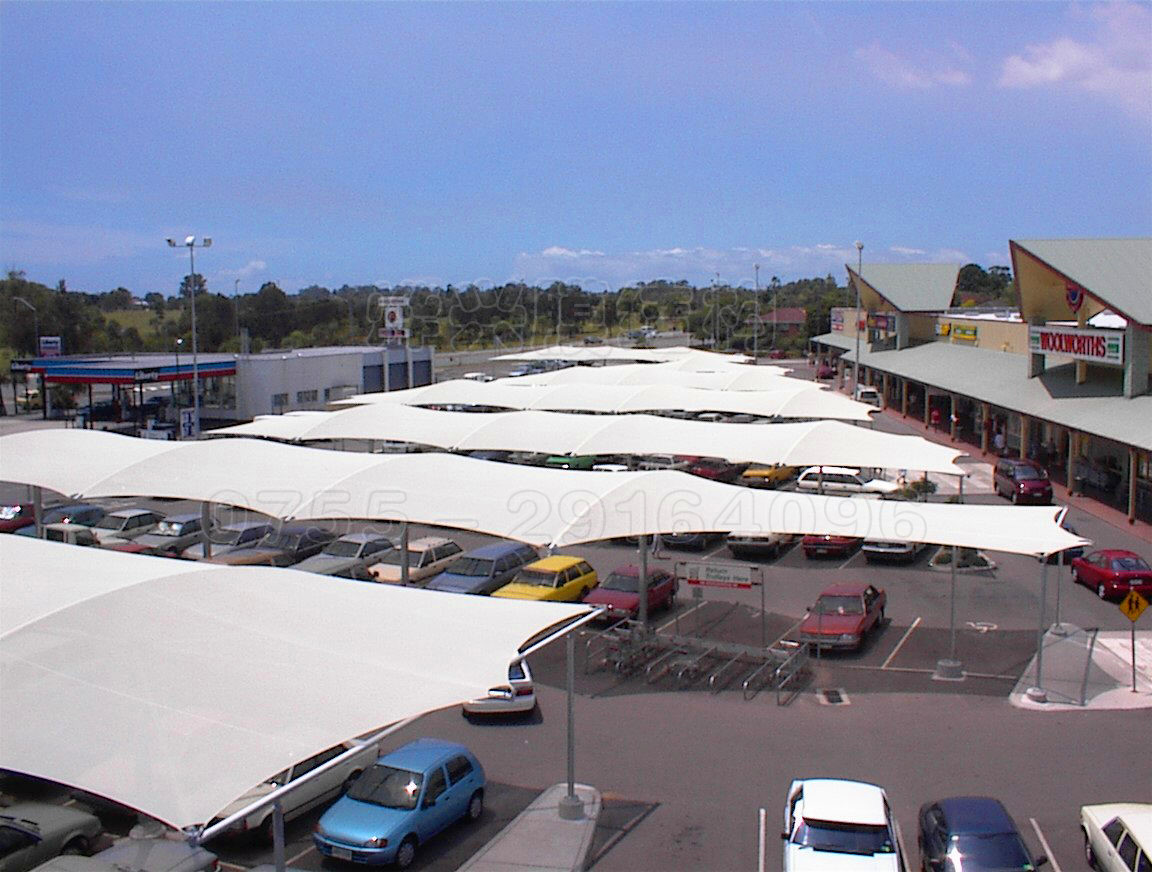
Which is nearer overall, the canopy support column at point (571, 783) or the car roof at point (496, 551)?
the canopy support column at point (571, 783)

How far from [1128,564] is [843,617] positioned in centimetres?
772

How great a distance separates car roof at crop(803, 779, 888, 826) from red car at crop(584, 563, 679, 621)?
881cm

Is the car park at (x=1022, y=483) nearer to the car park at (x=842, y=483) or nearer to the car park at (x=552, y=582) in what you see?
the car park at (x=842, y=483)

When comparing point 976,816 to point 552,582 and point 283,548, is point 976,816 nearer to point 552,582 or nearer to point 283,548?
point 552,582

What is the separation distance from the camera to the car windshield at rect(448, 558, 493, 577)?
75.3 ft

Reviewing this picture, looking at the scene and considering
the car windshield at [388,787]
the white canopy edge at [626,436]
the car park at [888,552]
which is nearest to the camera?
the car windshield at [388,787]

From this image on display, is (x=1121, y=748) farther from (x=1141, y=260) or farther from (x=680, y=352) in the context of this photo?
(x=680, y=352)

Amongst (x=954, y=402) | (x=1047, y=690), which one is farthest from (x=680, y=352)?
(x=1047, y=690)

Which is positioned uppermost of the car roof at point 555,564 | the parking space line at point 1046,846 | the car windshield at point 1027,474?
the car windshield at point 1027,474

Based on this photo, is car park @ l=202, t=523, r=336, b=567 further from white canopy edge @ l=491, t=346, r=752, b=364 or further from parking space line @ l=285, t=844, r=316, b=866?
white canopy edge @ l=491, t=346, r=752, b=364

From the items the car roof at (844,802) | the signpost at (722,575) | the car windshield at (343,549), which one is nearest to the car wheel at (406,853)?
the car roof at (844,802)

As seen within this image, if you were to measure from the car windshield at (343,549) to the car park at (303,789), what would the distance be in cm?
1130

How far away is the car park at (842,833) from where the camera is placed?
10.7 meters

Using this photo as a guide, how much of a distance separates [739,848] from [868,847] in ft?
5.54
